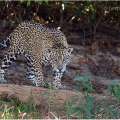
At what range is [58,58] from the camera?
8.95 metres

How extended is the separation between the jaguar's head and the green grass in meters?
1.81

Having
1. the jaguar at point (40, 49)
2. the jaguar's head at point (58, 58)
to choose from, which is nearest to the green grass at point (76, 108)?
the jaguar's head at point (58, 58)

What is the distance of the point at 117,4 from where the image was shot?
1166 centimetres

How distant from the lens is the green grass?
249 inches

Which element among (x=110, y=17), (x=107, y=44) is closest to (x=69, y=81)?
(x=107, y=44)

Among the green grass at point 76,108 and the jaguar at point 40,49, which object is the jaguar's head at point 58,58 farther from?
the green grass at point 76,108

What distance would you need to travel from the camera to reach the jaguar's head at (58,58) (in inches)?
351

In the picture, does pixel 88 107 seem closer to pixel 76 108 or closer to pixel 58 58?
pixel 76 108

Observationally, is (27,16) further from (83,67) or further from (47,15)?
(83,67)

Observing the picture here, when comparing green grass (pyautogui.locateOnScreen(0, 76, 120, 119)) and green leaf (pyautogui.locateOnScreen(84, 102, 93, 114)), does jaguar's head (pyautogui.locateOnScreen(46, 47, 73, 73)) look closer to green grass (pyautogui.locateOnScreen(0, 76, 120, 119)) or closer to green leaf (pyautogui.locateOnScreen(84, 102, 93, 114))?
green grass (pyautogui.locateOnScreen(0, 76, 120, 119))

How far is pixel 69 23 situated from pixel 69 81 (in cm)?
207

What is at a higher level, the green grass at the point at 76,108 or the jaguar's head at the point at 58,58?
the jaguar's head at the point at 58,58

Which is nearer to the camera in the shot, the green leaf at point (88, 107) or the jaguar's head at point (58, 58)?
the green leaf at point (88, 107)

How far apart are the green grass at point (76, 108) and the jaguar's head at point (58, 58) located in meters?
1.81
